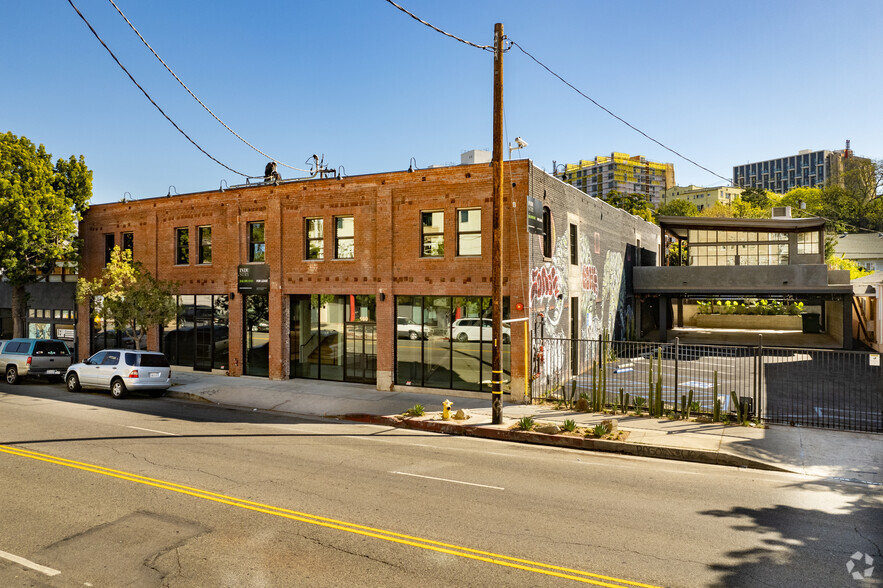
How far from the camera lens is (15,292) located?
93.0 feet

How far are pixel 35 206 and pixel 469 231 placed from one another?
19.3 metres

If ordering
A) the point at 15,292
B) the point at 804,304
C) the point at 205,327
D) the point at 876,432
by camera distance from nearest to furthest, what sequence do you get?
the point at 876,432 < the point at 205,327 < the point at 15,292 < the point at 804,304

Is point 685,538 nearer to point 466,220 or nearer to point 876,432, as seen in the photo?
point 876,432

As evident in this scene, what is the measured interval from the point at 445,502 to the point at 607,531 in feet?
8.20

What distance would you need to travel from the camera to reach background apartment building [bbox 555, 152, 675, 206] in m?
184

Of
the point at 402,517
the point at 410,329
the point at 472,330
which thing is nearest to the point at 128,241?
the point at 410,329

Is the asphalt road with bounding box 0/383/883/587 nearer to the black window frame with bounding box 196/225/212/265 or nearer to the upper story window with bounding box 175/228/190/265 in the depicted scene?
the black window frame with bounding box 196/225/212/265

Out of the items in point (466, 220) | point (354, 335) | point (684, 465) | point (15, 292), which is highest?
point (466, 220)

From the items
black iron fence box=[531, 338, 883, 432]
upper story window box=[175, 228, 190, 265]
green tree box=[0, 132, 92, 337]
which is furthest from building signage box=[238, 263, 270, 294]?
black iron fence box=[531, 338, 883, 432]

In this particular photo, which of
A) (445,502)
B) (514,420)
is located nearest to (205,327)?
(514,420)

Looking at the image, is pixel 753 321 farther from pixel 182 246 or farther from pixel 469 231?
pixel 182 246

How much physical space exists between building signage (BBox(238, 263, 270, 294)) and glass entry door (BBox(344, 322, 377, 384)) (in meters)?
4.02

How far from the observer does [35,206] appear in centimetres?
2491

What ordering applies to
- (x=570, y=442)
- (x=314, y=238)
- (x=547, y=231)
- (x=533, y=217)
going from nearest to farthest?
(x=570, y=442) < (x=533, y=217) < (x=547, y=231) < (x=314, y=238)
